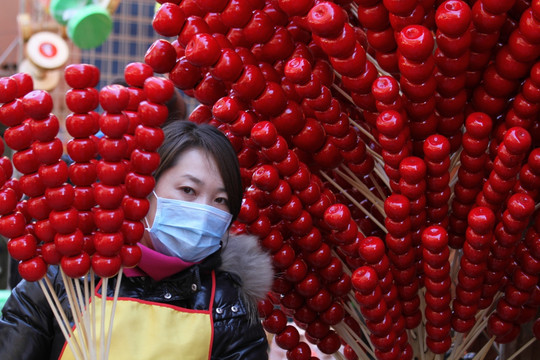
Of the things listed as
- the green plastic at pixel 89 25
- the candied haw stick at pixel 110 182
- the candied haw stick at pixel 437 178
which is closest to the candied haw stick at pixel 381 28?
the candied haw stick at pixel 437 178

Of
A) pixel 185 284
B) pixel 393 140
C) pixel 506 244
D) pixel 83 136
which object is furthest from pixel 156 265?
pixel 506 244

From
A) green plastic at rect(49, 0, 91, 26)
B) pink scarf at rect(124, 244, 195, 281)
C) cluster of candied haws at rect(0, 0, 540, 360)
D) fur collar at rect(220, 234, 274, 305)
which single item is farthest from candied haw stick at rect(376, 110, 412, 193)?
green plastic at rect(49, 0, 91, 26)

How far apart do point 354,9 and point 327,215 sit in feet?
1.16

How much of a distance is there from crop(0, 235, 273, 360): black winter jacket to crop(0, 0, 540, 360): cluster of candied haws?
0.05 meters

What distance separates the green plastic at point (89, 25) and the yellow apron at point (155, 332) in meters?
3.10

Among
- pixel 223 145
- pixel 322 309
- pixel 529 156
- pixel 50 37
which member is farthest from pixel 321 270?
pixel 50 37

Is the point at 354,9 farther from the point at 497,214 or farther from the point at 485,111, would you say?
the point at 497,214

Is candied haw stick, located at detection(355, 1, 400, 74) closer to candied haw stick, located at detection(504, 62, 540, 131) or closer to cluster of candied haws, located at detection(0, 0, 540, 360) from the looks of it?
cluster of candied haws, located at detection(0, 0, 540, 360)

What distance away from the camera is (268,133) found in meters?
0.90

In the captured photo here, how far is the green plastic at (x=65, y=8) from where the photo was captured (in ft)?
12.7

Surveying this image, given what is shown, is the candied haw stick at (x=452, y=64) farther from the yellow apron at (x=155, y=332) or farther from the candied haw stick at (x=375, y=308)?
the yellow apron at (x=155, y=332)

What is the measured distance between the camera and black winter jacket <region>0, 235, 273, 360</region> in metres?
0.99

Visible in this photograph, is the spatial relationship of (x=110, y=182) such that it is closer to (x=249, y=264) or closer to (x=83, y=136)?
(x=83, y=136)

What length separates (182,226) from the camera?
3.32 feet
